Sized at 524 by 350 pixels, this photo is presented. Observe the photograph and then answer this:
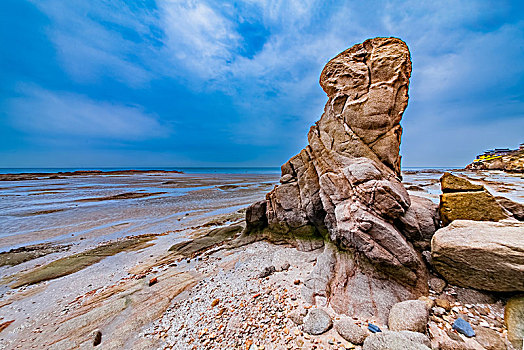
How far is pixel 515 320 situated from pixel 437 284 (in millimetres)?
1581

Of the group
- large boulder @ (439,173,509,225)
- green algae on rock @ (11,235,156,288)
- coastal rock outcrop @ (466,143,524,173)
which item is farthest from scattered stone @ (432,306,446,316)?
coastal rock outcrop @ (466,143,524,173)

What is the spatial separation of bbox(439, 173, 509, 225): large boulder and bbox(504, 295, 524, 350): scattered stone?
3247mm

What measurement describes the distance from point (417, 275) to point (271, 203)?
8.20 metres

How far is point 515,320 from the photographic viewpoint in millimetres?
4598

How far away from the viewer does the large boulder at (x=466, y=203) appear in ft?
23.3

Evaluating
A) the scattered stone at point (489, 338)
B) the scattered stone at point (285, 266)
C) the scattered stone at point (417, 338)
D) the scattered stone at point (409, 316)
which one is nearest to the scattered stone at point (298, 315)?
the scattered stone at point (409, 316)

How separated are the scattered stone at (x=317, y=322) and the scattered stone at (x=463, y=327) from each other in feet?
9.64

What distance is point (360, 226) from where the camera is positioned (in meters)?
7.05

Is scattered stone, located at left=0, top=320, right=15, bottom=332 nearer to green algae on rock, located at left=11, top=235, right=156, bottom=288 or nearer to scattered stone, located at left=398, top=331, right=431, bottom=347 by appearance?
green algae on rock, located at left=11, top=235, right=156, bottom=288

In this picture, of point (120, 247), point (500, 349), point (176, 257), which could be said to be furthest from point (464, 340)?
point (120, 247)

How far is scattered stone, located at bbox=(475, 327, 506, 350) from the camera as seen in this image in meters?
4.34

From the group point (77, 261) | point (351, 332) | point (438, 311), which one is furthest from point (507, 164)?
point (77, 261)

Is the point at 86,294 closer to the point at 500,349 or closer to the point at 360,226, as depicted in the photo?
the point at 360,226

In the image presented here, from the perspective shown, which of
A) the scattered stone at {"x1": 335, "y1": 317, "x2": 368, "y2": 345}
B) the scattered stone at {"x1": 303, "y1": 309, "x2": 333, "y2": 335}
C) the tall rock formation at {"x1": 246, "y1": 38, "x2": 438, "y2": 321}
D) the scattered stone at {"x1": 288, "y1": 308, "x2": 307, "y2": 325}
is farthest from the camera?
the tall rock formation at {"x1": 246, "y1": 38, "x2": 438, "y2": 321}
